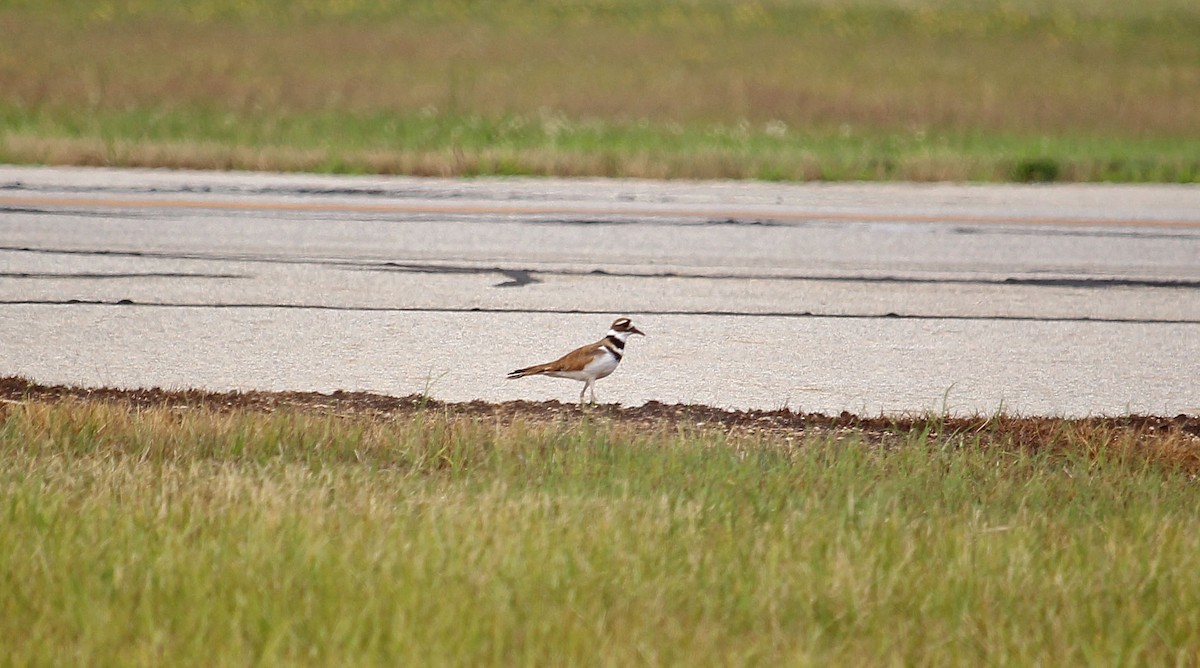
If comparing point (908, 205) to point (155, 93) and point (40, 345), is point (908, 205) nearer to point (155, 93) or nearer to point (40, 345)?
point (40, 345)

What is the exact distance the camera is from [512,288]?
10.2 m

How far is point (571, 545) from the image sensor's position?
16.0ft

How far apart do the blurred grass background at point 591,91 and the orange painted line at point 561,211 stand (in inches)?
131

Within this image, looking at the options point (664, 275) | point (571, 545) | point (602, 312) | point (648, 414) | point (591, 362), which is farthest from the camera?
point (664, 275)

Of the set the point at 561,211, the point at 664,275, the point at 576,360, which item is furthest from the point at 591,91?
the point at 576,360

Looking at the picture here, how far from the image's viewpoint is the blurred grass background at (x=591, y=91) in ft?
60.2

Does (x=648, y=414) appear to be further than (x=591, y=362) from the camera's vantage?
Yes

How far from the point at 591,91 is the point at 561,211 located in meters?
14.4

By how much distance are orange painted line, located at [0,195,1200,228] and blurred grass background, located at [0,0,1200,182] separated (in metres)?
3.32

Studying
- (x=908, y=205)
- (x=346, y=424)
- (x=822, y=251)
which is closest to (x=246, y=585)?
(x=346, y=424)

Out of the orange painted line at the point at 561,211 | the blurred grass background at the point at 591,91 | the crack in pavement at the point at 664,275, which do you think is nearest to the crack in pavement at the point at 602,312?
the crack in pavement at the point at 664,275

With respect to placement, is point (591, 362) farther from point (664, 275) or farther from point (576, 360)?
point (664, 275)

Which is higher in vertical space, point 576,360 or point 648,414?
point 576,360

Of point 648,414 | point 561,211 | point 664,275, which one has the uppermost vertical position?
point 561,211
